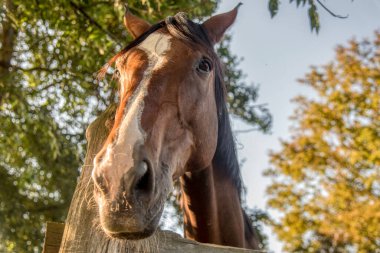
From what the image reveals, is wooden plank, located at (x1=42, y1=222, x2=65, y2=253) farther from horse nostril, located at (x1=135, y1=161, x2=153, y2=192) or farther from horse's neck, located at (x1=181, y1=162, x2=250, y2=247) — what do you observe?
horse's neck, located at (x1=181, y1=162, x2=250, y2=247)

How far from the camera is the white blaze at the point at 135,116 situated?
1682 millimetres

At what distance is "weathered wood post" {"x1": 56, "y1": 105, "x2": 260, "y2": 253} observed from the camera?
1.66 m

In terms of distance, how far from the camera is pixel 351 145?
1173 cm

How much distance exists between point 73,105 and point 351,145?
7735 millimetres

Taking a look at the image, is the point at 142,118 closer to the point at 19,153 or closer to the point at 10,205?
the point at 10,205

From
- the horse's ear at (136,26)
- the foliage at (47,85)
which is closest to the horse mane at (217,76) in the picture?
the horse's ear at (136,26)

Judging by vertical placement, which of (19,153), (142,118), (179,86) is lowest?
(142,118)

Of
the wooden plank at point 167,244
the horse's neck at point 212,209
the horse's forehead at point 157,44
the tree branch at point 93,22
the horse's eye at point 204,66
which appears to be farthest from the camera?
the tree branch at point 93,22

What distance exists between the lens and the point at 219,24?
295 centimetres

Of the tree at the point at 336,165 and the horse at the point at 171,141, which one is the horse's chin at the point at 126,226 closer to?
the horse at the point at 171,141

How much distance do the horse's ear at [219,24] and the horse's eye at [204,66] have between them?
0.37m

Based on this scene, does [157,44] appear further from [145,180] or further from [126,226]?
[126,226]

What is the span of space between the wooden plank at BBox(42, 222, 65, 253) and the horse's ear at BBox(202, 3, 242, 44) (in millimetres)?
1608

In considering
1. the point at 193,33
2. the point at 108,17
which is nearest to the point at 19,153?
the point at 108,17
